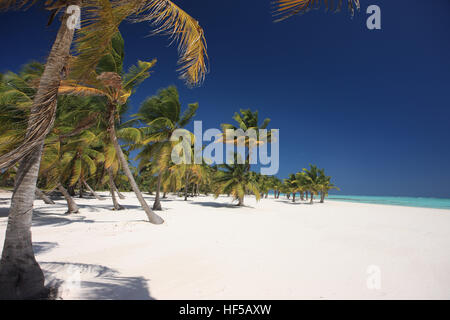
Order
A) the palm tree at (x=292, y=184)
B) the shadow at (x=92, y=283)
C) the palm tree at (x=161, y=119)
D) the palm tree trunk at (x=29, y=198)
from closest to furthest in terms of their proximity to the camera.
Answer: the palm tree trunk at (x=29, y=198)
the shadow at (x=92, y=283)
the palm tree at (x=161, y=119)
the palm tree at (x=292, y=184)

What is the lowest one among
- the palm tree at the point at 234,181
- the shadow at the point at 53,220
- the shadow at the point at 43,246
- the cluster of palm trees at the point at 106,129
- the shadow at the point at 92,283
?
the shadow at the point at 53,220

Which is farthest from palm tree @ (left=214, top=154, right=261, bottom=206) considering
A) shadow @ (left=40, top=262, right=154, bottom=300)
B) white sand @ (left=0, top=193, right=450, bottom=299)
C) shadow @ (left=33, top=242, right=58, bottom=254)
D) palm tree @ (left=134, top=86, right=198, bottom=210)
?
shadow @ (left=40, top=262, right=154, bottom=300)

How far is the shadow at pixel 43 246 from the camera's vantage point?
4.49m

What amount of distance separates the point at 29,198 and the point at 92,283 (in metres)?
1.57

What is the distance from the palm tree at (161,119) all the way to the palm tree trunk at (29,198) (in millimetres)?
8484

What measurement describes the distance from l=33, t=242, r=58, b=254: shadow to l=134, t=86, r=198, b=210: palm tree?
6369 mm

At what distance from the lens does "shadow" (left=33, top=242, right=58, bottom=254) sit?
177 inches

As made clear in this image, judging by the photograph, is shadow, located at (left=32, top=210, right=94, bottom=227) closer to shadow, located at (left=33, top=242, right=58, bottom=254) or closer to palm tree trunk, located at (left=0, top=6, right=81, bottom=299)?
shadow, located at (left=33, top=242, right=58, bottom=254)

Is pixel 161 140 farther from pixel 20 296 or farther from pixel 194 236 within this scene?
pixel 20 296

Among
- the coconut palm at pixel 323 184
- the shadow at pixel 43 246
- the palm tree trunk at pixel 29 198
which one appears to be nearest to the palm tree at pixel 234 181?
the shadow at pixel 43 246

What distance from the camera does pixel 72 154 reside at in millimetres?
11523

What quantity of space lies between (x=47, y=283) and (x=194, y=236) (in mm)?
3821

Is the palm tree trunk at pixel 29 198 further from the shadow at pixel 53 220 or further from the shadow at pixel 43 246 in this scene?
the shadow at pixel 53 220

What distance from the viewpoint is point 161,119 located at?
11391 mm
